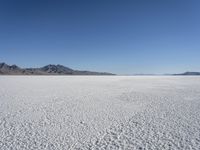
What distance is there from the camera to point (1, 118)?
4.94 meters

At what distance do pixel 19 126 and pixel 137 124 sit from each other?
288 cm

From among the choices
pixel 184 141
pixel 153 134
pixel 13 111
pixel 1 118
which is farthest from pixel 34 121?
pixel 184 141

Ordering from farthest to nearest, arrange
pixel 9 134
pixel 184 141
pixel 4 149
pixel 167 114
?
pixel 167 114 < pixel 9 134 < pixel 184 141 < pixel 4 149

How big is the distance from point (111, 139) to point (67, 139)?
34.3 inches

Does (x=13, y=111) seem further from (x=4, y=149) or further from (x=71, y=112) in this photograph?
(x=4, y=149)

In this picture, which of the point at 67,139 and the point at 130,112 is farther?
the point at 130,112

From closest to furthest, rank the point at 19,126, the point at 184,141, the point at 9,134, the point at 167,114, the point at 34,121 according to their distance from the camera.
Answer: the point at 184,141 → the point at 9,134 → the point at 19,126 → the point at 34,121 → the point at 167,114

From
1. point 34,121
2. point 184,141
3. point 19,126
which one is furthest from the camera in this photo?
point 34,121

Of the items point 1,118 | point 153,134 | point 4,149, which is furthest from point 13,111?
point 153,134

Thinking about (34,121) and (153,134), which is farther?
(34,121)

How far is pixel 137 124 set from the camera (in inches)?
178

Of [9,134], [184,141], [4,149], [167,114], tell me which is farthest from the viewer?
[167,114]

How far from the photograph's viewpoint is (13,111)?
5820mm

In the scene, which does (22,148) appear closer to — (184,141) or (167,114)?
(184,141)
